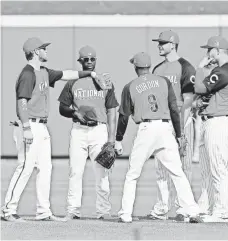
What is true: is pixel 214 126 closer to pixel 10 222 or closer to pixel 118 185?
pixel 10 222

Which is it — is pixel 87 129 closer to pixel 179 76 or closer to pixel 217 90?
pixel 179 76

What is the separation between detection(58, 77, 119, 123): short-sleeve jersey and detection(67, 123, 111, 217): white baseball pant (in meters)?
0.16

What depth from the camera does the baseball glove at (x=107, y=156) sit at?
1101cm

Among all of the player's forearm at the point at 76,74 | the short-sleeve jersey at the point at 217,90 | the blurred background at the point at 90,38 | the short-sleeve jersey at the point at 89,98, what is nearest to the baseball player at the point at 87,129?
the short-sleeve jersey at the point at 89,98

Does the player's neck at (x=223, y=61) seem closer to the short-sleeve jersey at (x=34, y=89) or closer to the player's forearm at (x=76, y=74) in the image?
the player's forearm at (x=76, y=74)

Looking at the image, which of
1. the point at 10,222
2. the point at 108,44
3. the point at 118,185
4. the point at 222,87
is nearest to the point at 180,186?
the point at 222,87

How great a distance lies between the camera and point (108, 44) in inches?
854

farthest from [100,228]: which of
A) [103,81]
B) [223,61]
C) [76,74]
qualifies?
[223,61]

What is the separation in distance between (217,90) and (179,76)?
2.60ft

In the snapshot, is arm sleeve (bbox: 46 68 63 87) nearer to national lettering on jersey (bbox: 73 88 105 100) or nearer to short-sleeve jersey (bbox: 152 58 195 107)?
national lettering on jersey (bbox: 73 88 105 100)

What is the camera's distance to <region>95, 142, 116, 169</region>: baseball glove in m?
11.0

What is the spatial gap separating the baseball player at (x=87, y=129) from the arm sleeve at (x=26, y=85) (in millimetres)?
746

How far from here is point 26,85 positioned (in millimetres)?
10609

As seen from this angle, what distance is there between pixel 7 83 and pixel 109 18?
2702 millimetres
